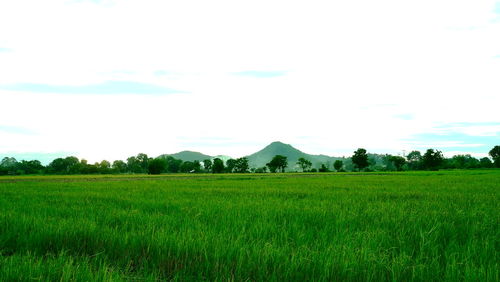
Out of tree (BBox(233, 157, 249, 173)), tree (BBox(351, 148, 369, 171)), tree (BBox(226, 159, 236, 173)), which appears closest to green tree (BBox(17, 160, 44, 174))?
tree (BBox(226, 159, 236, 173))

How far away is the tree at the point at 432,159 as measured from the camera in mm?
106312

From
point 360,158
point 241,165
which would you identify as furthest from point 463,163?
point 241,165

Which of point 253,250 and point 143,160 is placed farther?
point 143,160

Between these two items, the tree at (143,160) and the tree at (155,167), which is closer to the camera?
the tree at (155,167)

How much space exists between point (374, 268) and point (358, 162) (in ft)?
423

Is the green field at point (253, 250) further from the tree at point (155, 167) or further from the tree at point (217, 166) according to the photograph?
the tree at point (217, 166)

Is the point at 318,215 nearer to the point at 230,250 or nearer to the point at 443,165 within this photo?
the point at 230,250

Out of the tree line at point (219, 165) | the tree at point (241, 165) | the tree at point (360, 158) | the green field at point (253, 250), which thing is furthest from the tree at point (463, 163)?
the green field at point (253, 250)

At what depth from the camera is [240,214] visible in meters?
4.75

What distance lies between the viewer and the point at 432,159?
107438 mm

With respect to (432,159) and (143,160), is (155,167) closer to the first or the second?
(143,160)

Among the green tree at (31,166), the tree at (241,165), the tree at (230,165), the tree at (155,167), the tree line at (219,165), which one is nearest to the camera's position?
the tree at (155,167)

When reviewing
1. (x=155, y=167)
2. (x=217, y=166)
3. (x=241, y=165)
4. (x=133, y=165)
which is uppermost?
(x=133, y=165)

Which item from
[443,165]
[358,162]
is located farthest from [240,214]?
[358,162]
